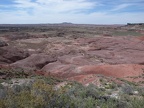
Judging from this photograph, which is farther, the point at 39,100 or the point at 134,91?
the point at 134,91

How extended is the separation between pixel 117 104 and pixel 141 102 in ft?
2.57

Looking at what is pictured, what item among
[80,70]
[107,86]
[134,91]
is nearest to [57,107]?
[134,91]

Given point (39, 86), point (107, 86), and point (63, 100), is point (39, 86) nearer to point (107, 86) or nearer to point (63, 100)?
point (63, 100)

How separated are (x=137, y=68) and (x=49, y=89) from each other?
17.6 meters

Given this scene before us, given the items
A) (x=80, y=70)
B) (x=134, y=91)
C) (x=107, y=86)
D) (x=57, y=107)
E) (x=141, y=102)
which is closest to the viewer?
(x=57, y=107)

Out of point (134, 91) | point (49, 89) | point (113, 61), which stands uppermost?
point (49, 89)

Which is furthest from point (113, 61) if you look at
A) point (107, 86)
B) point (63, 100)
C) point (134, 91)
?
point (63, 100)

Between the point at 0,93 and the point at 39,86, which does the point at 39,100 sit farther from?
the point at 0,93

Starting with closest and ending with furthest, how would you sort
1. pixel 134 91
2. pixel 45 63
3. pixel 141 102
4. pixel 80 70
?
pixel 141 102 < pixel 134 91 < pixel 80 70 < pixel 45 63

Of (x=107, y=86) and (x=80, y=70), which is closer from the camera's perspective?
(x=107, y=86)

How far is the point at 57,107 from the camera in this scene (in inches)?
255

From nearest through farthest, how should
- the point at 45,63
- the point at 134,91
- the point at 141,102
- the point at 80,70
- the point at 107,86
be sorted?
1. the point at 141,102
2. the point at 134,91
3. the point at 107,86
4. the point at 80,70
5. the point at 45,63

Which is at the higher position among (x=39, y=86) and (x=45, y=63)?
(x=39, y=86)

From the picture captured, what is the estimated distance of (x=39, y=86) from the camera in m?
6.66
